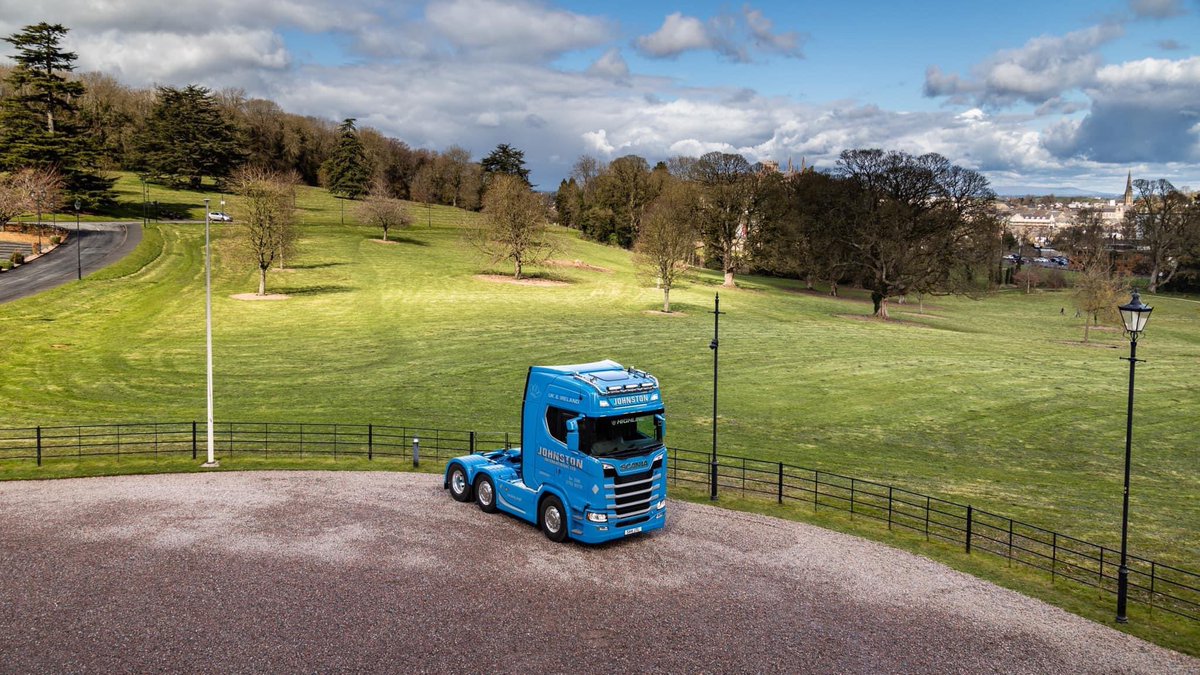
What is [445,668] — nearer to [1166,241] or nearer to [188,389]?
[188,389]

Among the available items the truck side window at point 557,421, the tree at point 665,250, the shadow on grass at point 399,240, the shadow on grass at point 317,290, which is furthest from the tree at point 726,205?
the truck side window at point 557,421

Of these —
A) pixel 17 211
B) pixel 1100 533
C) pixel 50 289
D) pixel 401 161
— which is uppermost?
pixel 401 161

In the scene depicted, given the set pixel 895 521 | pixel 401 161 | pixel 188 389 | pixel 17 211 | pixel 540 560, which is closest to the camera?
pixel 540 560

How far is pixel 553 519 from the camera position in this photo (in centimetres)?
1883

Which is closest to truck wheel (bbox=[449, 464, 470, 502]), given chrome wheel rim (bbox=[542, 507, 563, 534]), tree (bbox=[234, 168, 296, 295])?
chrome wheel rim (bbox=[542, 507, 563, 534])

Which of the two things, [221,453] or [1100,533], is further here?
[221,453]

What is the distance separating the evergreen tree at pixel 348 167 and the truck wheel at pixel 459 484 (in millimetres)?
125518

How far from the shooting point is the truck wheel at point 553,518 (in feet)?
60.7

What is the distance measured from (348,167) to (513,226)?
216 ft

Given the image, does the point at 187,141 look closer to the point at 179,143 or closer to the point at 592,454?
the point at 179,143

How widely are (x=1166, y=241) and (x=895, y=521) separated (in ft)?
398

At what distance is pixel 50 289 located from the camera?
6100cm

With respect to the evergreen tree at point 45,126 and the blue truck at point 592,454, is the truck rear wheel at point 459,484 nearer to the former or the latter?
the blue truck at point 592,454

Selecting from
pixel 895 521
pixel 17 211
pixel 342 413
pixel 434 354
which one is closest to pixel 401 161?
pixel 17 211
